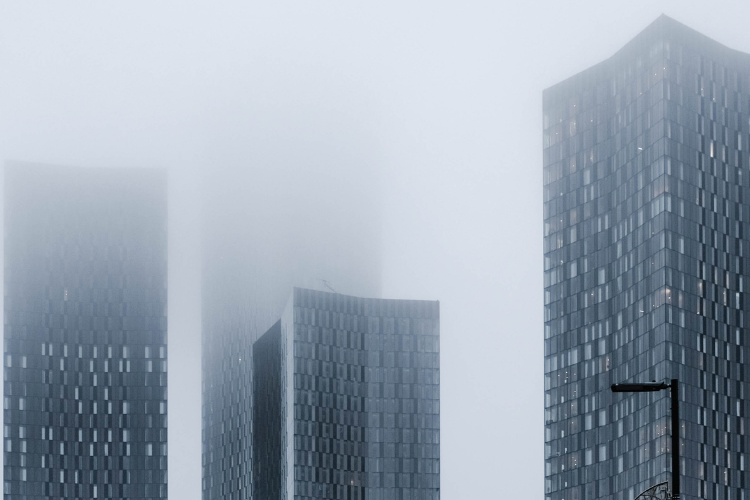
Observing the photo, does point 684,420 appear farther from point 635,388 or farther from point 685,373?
point 635,388

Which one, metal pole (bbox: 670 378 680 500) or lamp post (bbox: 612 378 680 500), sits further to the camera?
lamp post (bbox: 612 378 680 500)

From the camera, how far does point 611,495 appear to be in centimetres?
19838

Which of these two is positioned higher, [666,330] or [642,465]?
[666,330]

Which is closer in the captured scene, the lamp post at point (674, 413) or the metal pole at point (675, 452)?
the metal pole at point (675, 452)

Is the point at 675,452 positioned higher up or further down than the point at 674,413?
further down

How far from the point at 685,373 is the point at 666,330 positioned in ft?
20.4

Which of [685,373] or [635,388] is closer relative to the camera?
[635,388]

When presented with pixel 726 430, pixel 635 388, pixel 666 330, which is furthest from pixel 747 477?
pixel 635 388

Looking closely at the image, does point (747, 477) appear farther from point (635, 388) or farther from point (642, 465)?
point (635, 388)

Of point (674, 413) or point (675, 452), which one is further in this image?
point (674, 413)

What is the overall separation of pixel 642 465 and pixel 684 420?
796 centimetres

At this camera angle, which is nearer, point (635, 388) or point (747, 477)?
point (635, 388)

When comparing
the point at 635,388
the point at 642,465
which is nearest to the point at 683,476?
the point at 642,465

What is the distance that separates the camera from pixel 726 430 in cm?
19888
